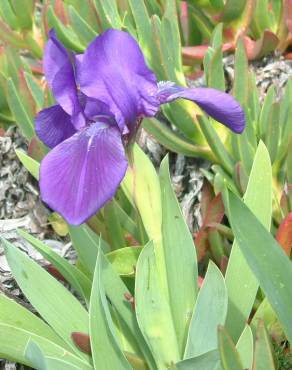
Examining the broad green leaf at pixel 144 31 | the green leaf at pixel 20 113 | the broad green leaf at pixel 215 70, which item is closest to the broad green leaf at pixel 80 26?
the broad green leaf at pixel 144 31

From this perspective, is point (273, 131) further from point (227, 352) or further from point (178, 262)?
point (227, 352)

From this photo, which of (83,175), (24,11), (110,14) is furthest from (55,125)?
(24,11)

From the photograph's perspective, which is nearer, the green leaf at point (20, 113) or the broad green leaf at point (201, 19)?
the green leaf at point (20, 113)

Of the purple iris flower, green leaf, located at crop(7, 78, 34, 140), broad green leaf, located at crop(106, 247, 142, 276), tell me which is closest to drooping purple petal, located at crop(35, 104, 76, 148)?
the purple iris flower

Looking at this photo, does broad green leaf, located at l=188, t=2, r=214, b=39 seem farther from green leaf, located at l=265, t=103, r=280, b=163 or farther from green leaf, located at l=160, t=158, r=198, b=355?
green leaf, located at l=160, t=158, r=198, b=355

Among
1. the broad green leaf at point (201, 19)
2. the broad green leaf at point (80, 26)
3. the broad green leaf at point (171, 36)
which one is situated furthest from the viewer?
the broad green leaf at point (201, 19)

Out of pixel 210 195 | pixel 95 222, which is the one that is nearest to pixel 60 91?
pixel 95 222

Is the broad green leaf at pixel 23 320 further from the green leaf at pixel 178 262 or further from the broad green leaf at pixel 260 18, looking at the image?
the broad green leaf at pixel 260 18
